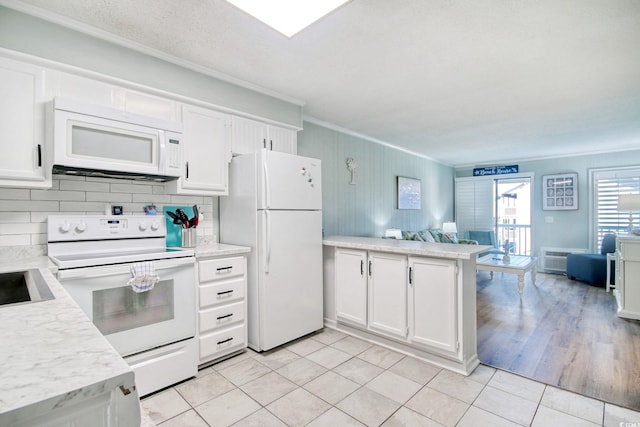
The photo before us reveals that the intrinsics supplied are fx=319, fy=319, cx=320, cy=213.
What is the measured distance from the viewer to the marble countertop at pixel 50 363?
0.45 metres

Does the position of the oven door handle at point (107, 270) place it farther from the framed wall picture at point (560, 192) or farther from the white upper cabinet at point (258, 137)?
the framed wall picture at point (560, 192)

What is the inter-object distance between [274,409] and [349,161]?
10.8 ft

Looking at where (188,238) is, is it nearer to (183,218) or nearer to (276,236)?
(183,218)

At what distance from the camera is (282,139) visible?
10.7 ft

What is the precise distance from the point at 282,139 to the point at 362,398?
2390 mm

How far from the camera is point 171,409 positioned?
6.32ft

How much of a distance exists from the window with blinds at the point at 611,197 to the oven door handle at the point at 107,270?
278 inches

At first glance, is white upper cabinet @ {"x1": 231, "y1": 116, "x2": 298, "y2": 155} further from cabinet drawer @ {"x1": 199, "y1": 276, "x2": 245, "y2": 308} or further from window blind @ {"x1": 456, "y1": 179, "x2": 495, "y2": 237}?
window blind @ {"x1": 456, "y1": 179, "x2": 495, "y2": 237}

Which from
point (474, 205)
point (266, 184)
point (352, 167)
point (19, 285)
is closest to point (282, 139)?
point (266, 184)

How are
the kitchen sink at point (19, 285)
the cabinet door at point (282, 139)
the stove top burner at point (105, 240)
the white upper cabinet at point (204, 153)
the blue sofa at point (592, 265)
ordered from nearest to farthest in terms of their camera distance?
the kitchen sink at point (19, 285), the stove top burner at point (105, 240), the white upper cabinet at point (204, 153), the cabinet door at point (282, 139), the blue sofa at point (592, 265)

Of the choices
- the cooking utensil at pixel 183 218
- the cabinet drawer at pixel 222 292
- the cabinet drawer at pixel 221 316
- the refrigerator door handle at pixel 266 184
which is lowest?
the cabinet drawer at pixel 221 316

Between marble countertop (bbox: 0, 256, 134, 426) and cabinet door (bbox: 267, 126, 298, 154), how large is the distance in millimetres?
2539

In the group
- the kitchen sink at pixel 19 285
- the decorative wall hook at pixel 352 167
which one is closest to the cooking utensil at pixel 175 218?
the kitchen sink at pixel 19 285

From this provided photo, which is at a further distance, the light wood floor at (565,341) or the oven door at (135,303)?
the light wood floor at (565,341)
